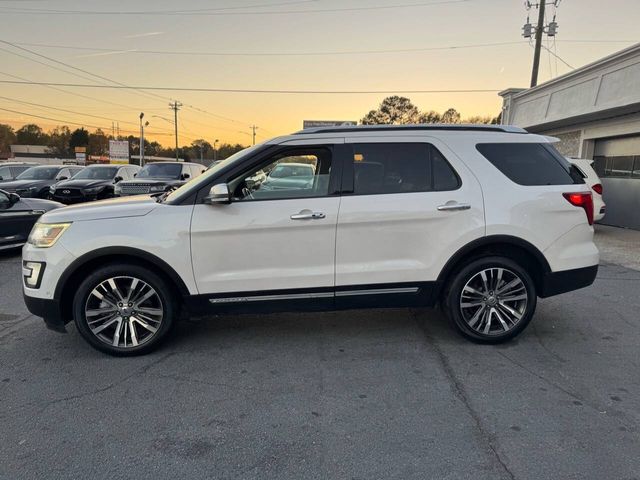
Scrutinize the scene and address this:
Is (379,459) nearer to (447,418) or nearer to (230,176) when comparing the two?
(447,418)

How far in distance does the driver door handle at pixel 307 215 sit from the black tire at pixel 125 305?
1287mm

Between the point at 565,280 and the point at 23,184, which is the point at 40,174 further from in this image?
the point at 565,280

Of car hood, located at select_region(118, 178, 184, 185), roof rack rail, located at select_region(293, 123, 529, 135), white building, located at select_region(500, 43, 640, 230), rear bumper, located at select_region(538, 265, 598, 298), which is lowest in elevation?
rear bumper, located at select_region(538, 265, 598, 298)

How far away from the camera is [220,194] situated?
3.61 metres

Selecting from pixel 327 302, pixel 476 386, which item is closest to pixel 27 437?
pixel 327 302

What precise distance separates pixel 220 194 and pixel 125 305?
1295 mm

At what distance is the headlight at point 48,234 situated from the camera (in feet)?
12.2

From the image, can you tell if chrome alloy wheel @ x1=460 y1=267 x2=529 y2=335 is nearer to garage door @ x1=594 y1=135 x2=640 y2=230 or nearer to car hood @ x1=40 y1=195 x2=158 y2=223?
car hood @ x1=40 y1=195 x2=158 y2=223

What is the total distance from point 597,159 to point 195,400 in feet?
48.6

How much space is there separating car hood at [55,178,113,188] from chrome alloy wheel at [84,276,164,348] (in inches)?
476

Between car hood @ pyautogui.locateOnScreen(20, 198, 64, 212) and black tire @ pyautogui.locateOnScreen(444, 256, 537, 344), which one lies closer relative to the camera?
black tire @ pyautogui.locateOnScreen(444, 256, 537, 344)

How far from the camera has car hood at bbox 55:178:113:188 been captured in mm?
14171

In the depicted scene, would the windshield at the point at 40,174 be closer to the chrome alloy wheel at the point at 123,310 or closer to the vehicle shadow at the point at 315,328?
the vehicle shadow at the point at 315,328

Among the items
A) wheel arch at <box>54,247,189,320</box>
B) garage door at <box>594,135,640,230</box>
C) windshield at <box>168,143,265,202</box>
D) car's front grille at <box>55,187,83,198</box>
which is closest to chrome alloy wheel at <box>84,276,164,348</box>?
wheel arch at <box>54,247,189,320</box>
